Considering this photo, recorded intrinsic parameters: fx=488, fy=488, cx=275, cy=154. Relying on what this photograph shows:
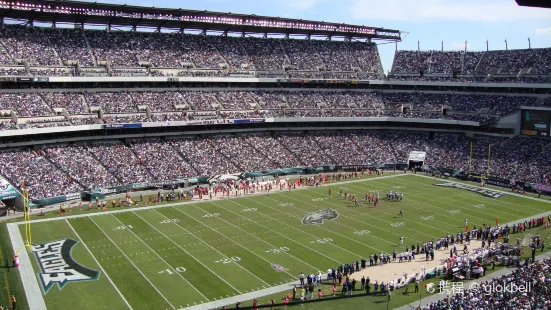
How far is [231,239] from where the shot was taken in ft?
105

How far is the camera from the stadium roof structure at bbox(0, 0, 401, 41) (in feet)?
157

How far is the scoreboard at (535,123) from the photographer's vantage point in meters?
52.3

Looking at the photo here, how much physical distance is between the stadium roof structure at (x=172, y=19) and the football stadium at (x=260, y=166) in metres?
Result: 0.24

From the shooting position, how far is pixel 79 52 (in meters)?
51.6

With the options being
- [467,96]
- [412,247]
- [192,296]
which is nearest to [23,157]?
[192,296]

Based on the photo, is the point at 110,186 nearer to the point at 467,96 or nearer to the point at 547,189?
the point at 547,189

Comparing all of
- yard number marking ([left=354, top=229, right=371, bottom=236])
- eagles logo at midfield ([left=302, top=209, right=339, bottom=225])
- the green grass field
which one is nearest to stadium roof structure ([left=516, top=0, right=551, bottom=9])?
the green grass field

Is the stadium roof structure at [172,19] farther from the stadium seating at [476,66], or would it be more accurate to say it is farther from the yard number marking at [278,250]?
the yard number marking at [278,250]

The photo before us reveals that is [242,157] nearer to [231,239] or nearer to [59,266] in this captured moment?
[231,239]

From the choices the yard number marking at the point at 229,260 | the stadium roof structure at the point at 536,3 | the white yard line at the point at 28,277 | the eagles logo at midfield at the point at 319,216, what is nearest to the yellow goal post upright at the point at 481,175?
the eagles logo at midfield at the point at 319,216

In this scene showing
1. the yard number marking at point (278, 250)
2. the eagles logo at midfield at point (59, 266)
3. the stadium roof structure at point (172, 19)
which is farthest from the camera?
the stadium roof structure at point (172, 19)

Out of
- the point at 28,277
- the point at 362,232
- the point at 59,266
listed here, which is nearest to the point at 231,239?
the point at 362,232

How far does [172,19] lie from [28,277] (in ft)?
123

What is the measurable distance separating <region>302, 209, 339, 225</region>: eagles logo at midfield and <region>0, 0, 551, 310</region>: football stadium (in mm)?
226
